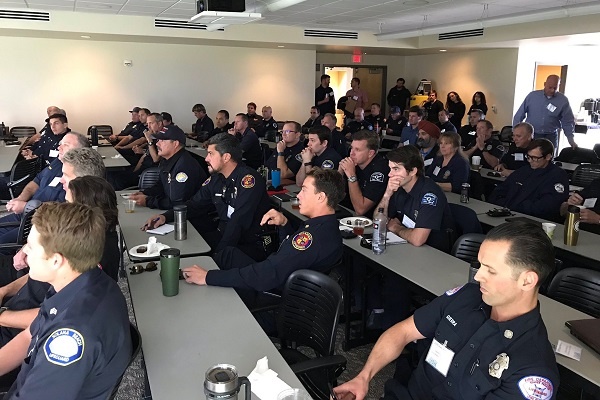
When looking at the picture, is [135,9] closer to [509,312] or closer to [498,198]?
[498,198]

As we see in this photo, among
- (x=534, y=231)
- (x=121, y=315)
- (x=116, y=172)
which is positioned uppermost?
(x=534, y=231)

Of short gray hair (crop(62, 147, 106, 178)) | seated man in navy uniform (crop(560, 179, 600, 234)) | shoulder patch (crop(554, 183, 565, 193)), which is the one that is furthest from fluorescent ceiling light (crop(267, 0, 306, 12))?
seated man in navy uniform (crop(560, 179, 600, 234))

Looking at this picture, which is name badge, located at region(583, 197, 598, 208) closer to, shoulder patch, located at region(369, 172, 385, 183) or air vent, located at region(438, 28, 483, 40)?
shoulder patch, located at region(369, 172, 385, 183)

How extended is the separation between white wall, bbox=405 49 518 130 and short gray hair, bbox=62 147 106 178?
33.0 ft

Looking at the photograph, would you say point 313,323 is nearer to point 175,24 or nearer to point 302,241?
point 302,241

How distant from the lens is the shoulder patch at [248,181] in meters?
3.55

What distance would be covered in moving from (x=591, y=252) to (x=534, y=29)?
697 centimetres

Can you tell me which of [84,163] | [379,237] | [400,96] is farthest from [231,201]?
[400,96]

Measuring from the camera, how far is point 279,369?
1.72 metres

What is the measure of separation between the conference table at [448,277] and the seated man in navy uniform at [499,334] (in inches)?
13.5

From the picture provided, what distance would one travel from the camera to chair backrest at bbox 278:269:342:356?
207 centimetres

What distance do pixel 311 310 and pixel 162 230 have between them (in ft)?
4.84

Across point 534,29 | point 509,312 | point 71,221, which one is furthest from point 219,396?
point 534,29

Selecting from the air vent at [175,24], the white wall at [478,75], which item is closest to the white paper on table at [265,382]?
the air vent at [175,24]
